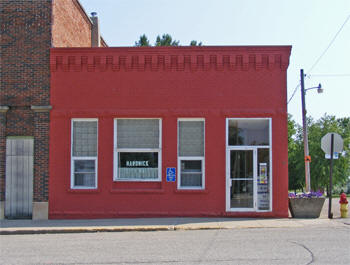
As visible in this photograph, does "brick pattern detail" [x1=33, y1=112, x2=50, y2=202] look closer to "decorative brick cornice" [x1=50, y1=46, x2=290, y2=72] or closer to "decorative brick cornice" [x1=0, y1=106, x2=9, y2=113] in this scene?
"decorative brick cornice" [x1=0, y1=106, x2=9, y2=113]

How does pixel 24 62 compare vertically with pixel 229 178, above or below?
above

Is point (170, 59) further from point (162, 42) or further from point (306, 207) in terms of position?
point (162, 42)

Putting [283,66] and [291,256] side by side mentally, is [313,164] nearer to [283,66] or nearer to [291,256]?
[283,66]

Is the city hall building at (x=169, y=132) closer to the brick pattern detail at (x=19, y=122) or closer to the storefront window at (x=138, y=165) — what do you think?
the storefront window at (x=138, y=165)

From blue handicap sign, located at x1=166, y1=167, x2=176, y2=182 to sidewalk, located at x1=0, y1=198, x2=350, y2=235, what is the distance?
1.26 meters

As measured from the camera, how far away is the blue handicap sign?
579 inches

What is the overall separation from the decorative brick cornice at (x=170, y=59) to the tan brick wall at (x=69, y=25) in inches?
36.2

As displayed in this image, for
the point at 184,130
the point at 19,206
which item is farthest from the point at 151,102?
the point at 19,206

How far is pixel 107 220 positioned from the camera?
14148 mm

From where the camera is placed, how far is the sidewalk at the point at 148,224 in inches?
492

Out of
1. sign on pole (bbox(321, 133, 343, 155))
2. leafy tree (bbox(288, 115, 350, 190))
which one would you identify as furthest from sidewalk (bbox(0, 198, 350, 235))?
leafy tree (bbox(288, 115, 350, 190))

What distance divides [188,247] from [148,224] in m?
3.61

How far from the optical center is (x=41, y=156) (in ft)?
48.8

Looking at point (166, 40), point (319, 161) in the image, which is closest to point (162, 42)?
point (166, 40)
